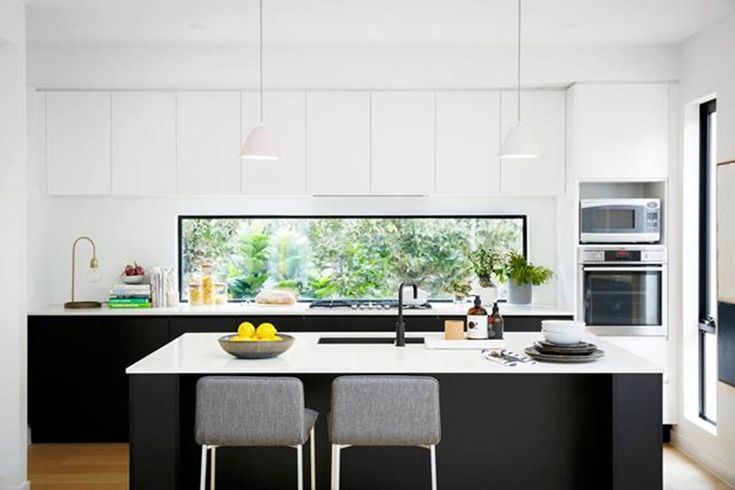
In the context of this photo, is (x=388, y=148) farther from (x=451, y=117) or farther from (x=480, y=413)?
(x=480, y=413)

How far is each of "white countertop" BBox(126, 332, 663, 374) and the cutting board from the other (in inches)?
1.3

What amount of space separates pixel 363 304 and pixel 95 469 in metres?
2.10

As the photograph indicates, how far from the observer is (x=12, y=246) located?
4496mm

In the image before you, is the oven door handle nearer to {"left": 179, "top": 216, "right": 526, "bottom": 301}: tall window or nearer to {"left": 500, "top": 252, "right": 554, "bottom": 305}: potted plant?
{"left": 500, "top": 252, "right": 554, "bottom": 305}: potted plant

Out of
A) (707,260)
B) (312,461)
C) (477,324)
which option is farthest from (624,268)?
(312,461)

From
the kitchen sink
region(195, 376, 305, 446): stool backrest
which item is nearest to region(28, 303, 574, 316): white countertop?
the kitchen sink

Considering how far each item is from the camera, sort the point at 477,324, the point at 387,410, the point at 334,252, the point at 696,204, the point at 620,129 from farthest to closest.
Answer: the point at 334,252, the point at 620,129, the point at 696,204, the point at 477,324, the point at 387,410

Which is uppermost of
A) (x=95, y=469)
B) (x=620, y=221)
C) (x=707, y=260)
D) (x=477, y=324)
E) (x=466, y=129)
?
(x=466, y=129)

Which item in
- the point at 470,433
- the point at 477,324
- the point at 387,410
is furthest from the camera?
the point at 477,324

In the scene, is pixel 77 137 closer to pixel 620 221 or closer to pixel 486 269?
pixel 486 269

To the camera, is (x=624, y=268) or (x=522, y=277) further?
(x=522, y=277)

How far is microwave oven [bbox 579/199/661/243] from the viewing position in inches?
222

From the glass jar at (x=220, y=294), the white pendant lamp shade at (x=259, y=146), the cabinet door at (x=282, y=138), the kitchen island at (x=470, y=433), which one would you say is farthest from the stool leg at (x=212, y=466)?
the cabinet door at (x=282, y=138)

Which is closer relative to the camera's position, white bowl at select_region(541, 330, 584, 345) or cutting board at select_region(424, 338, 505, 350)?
white bowl at select_region(541, 330, 584, 345)
